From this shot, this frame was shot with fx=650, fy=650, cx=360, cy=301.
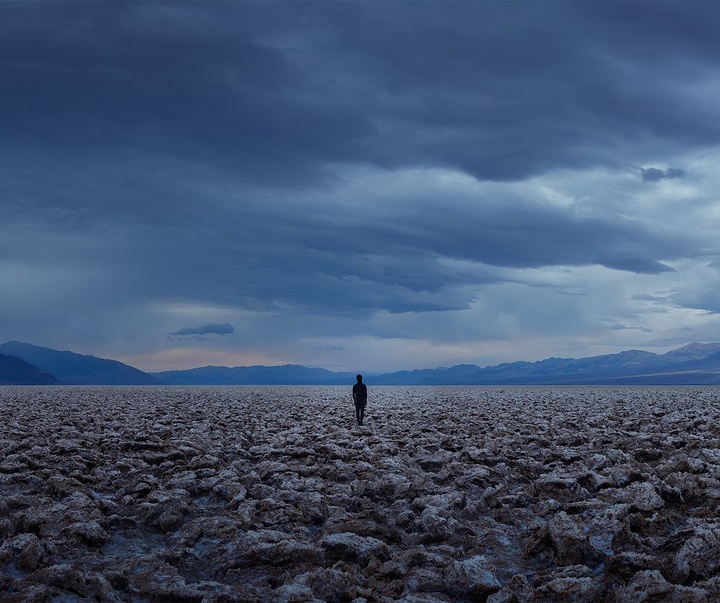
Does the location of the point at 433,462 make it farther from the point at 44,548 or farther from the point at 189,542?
the point at 44,548

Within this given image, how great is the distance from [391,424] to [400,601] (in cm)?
1412

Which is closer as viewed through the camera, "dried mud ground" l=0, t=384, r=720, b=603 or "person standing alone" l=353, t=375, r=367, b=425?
"dried mud ground" l=0, t=384, r=720, b=603

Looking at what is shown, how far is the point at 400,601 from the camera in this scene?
16.1ft

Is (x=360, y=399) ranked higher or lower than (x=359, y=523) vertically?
higher

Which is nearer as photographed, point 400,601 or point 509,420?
point 400,601

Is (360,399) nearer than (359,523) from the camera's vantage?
No

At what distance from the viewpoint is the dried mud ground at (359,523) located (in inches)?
206

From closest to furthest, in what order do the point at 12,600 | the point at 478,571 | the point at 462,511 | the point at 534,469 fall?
the point at 12,600 → the point at 478,571 → the point at 462,511 → the point at 534,469

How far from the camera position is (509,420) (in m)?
19.0

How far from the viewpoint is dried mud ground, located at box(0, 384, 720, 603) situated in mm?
5238

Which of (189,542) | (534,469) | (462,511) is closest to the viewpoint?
(189,542)

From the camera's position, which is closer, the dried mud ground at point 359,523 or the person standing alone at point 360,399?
the dried mud ground at point 359,523

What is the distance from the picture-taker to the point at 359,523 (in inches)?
269

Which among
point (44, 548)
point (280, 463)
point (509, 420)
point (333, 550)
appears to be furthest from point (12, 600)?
point (509, 420)
